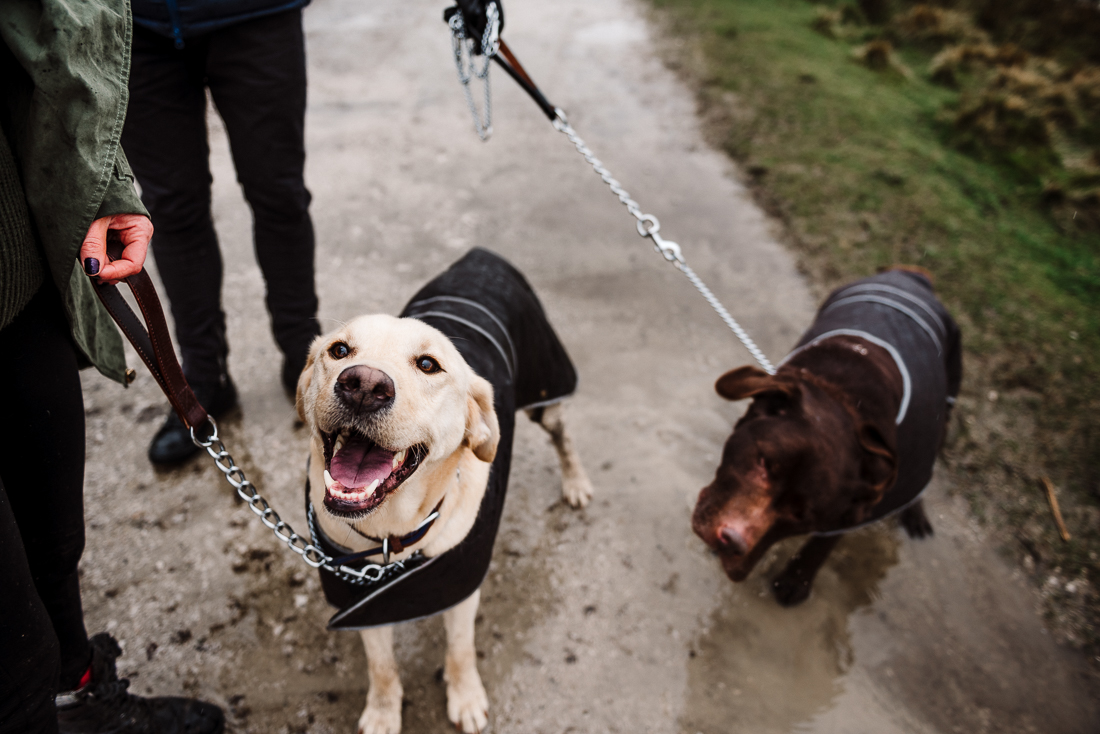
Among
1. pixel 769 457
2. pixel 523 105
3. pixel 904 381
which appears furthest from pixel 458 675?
pixel 523 105

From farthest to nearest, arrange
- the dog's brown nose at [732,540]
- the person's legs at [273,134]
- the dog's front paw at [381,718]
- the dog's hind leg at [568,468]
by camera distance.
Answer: the dog's hind leg at [568,468]
the person's legs at [273,134]
the dog's front paw at [381,718]
the dog's brown nose at [732,540]

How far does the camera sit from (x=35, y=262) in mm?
1242

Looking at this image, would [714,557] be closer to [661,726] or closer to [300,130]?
[661,726]

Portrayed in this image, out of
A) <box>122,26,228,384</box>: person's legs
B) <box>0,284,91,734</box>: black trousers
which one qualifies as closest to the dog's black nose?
<box>0,284,91,734</box>: black trousers

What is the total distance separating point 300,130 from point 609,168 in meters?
3.38

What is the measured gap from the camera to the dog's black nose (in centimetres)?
146

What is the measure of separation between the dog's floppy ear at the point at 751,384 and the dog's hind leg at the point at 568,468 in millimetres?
773

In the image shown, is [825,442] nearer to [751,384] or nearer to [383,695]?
[751,384]

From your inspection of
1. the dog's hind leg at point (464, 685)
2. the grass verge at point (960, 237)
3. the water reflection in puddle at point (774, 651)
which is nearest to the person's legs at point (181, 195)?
the dog's hind leg at point (464, 685)

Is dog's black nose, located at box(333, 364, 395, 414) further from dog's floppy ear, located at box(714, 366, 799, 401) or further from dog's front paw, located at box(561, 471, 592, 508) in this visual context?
dog's front paw, located at box(561, 471, 592, 508)

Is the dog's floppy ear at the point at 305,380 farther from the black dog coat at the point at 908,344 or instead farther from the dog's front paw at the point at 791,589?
the dog's front paw at the point at 791,589

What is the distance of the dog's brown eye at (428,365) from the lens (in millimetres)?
1668

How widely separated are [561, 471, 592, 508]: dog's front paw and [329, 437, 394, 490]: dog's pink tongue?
4.54 feet

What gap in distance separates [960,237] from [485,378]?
4.58 m
